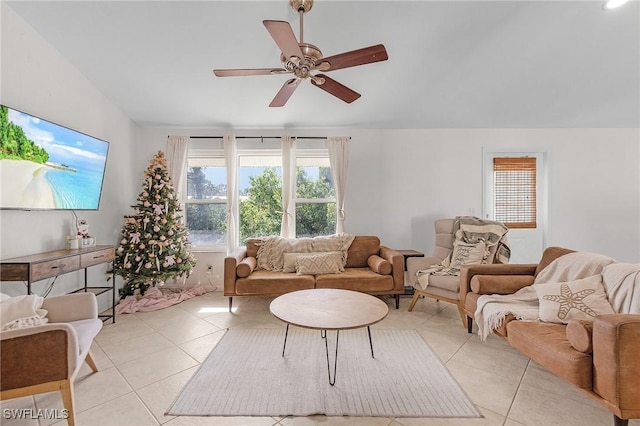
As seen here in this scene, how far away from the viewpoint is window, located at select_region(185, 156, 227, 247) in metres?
4.27

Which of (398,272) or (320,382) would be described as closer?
(320,382)

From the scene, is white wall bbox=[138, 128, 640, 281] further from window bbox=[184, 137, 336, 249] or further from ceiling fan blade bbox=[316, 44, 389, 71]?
ceiling fan blade bbox=[316, 44, 389, 71]

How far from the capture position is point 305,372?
2.00 m

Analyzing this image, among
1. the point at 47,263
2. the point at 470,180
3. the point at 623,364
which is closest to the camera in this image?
the point at 623,364

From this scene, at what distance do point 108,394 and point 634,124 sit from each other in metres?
6.95

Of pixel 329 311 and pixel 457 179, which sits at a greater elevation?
pixel 457 179

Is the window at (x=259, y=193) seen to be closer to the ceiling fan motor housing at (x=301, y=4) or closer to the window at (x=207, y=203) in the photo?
the window at (x=207, y=203)

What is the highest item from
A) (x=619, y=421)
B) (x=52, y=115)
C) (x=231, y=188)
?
(x=52, y=115)

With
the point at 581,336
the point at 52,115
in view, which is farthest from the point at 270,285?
the point at 52,115

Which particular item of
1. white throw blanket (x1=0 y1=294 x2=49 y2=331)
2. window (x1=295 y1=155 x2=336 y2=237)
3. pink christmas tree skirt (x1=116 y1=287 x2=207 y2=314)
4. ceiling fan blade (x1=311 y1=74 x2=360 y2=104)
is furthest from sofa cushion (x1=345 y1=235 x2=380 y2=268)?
white throw blanket (x1=0 y1=294 x2=49 y2=331)

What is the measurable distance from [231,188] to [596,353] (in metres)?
4.05

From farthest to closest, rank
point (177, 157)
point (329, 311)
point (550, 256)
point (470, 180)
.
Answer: point (470, 180), point (177, 157), point (550, 256), point (329, 311)

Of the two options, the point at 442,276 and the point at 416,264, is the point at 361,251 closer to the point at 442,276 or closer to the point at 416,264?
the point at 416,264

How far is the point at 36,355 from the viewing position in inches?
56.4
